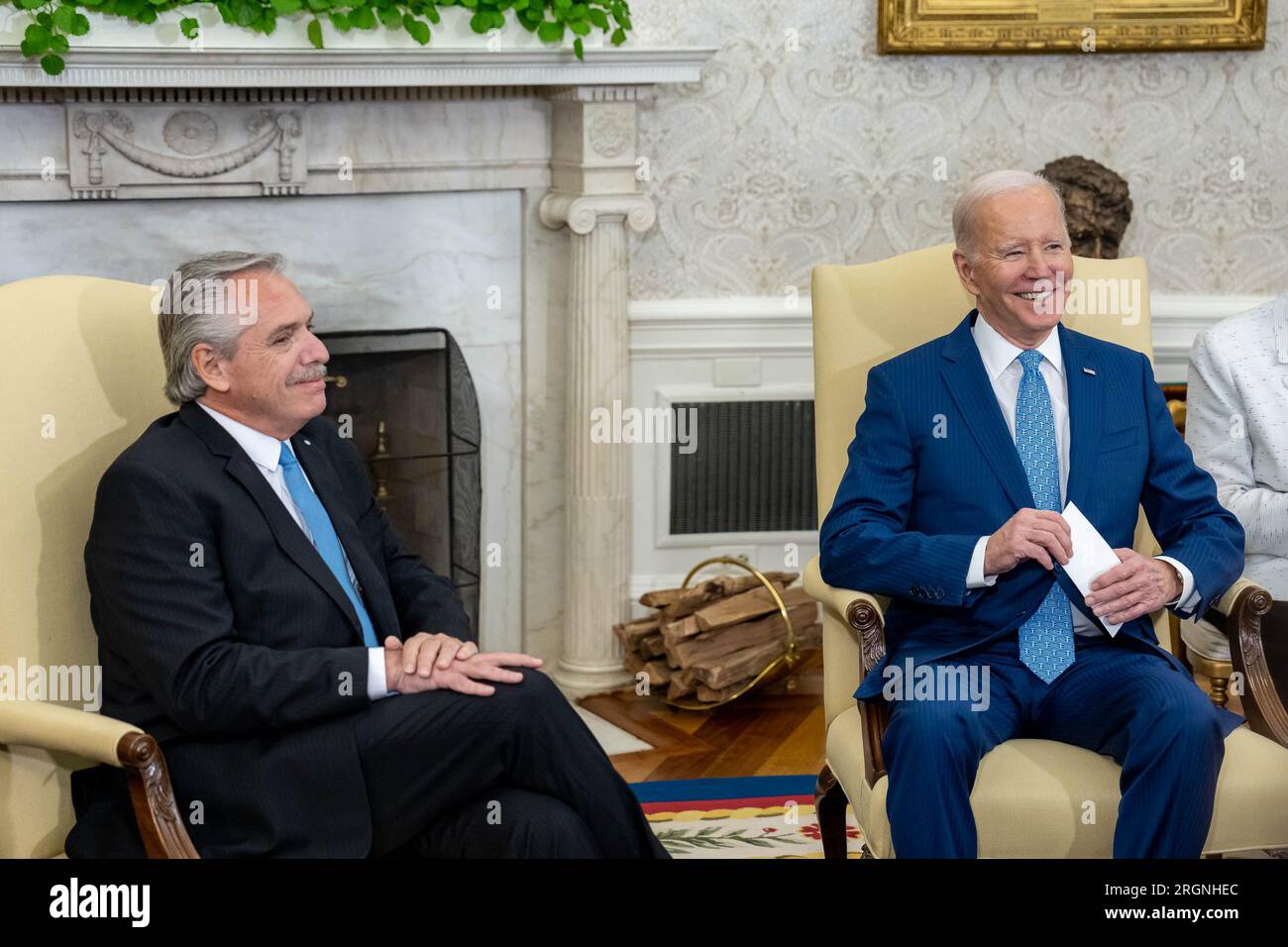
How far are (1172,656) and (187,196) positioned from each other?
8.46 ft

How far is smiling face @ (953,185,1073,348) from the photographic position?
2635 mm

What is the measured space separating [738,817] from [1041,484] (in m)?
1.20

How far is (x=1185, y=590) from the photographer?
2.54 metres

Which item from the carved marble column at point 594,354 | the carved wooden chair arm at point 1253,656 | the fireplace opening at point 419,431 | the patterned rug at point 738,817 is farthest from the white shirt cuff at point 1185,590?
the fireplace opening at point 419,431

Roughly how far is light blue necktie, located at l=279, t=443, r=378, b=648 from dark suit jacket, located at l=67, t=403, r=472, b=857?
121 mm

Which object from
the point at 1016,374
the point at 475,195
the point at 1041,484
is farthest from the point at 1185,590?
the point at 475,195

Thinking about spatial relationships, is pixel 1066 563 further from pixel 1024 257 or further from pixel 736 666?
pixel 736 666

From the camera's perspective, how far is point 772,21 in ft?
14.3

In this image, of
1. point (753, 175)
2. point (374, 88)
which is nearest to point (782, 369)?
point (753, 175)

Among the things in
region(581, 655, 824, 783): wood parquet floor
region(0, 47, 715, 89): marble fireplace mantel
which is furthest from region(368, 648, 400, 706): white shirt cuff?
region(0, 47, 715, 89): marble fireplace mantel

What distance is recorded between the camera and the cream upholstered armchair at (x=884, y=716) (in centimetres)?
230

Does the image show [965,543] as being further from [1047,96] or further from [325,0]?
[1047,96]

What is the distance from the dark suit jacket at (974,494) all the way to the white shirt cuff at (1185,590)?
0.05ft

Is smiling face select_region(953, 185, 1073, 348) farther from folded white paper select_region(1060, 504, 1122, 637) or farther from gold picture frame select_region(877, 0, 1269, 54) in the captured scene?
gold picture frame select_region(877, 0, 1269, 54)
